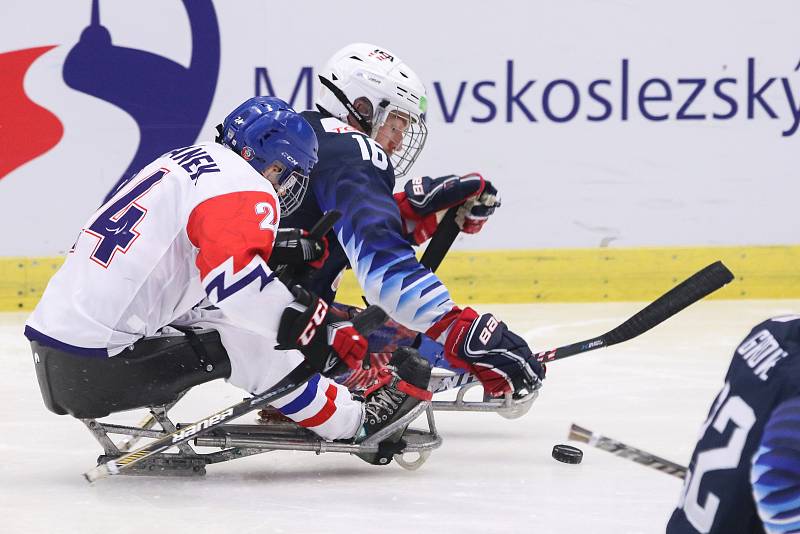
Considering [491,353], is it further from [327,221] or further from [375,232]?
[327,221]

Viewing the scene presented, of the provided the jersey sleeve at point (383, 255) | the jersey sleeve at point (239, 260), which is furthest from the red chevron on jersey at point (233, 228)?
the jersey sleeve at point (383, 255)

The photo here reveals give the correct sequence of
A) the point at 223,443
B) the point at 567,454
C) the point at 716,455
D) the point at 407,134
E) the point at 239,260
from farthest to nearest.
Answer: the point at 407,134, the point at 567,454, the point at 223,443, the point at 239,260, the point at 716,455

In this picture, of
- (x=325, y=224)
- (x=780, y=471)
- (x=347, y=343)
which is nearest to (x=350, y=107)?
(x=325, y=224)

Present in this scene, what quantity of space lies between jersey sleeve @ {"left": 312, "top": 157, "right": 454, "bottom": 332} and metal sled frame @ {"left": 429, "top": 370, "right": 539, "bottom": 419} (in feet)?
1.27

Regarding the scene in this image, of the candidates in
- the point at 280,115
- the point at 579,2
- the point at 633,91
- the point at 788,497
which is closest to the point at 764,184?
the point at 633,91

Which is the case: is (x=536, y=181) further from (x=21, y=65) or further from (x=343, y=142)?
(x=343, y=142)

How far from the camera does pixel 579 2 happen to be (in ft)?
19.0

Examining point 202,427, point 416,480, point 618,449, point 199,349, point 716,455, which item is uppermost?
point 716,455

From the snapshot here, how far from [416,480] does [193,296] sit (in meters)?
0.69

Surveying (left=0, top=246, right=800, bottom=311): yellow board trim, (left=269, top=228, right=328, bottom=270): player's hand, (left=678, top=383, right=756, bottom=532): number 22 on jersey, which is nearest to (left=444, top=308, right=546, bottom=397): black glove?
(left=269, top=228, right=328, bottom=270): player's hand

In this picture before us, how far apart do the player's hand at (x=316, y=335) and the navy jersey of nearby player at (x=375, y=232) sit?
365 mm

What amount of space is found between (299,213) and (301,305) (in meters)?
0.79

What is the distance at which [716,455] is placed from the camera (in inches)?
66.1

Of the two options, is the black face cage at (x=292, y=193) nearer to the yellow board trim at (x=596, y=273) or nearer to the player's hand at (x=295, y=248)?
the player's hand at (x=295, y=248)
